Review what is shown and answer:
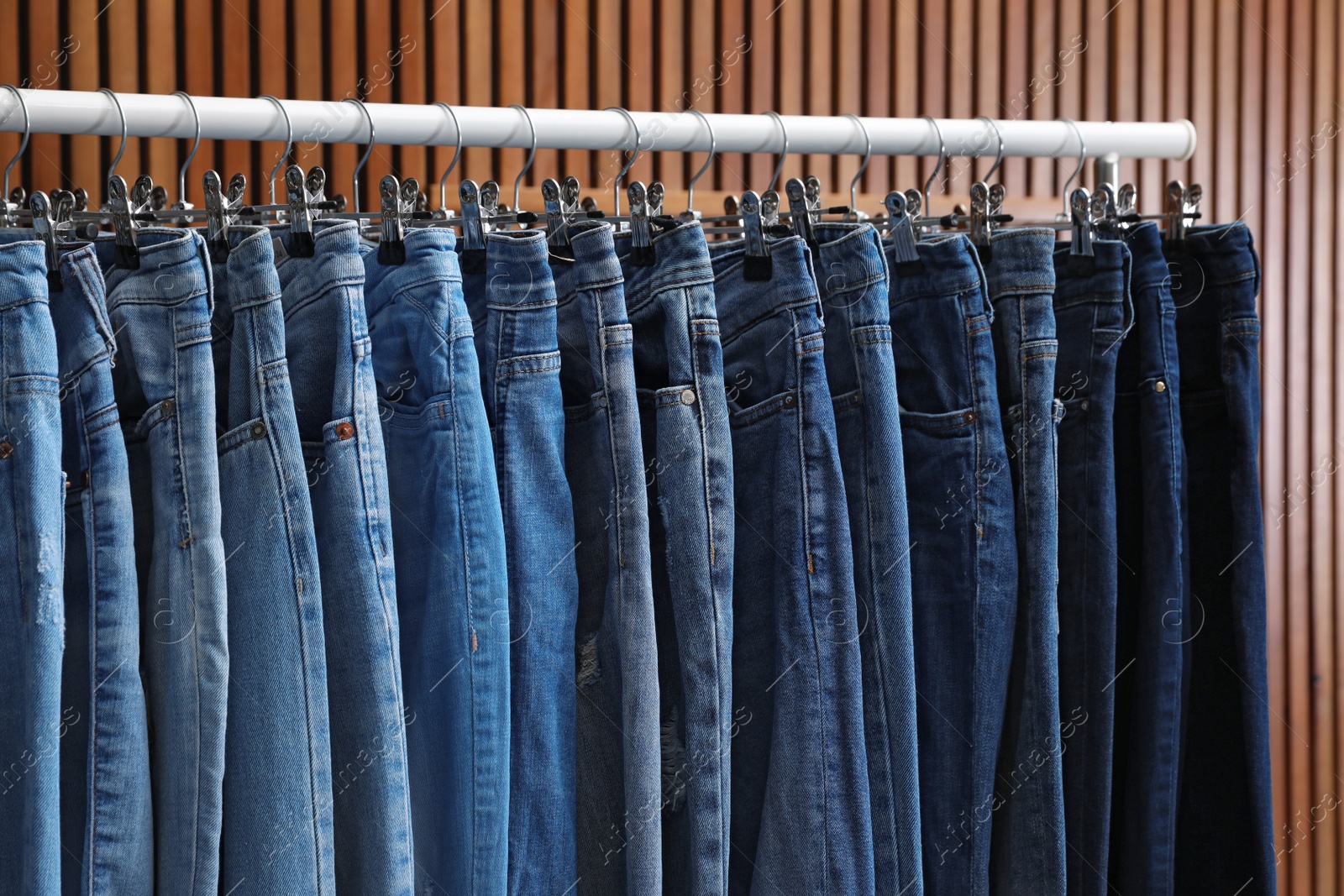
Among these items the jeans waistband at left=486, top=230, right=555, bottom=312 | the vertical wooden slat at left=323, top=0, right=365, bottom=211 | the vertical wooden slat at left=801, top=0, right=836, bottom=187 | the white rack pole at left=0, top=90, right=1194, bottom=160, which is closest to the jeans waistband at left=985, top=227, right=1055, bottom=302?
the white rack pole at left=0, top=90, right=1194, bottom=160

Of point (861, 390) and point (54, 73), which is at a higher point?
point (54, 73)

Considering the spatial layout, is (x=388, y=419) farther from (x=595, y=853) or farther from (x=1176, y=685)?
(x=1176, y=685)

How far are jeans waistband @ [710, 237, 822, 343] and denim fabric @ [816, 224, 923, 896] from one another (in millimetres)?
56

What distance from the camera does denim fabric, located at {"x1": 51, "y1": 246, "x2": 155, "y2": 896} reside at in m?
1.00

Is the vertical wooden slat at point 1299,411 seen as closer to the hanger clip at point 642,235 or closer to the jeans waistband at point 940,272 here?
the jeans waistband at point 940,272

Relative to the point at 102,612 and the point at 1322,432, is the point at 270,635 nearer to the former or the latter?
the point at 102,612

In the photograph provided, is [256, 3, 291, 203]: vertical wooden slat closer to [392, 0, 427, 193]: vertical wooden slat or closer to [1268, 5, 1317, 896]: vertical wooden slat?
[392, 0, 427, 193]: vertical wooden slat

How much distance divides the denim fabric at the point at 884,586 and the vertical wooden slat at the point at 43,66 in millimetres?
1447

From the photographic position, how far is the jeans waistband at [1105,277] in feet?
4.25

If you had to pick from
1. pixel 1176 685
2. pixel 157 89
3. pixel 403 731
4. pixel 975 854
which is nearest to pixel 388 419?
pixel 403 731

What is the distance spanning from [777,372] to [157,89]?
54.3 inches

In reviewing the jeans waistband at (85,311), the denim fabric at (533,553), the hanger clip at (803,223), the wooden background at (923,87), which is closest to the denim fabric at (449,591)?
the denim fabric at (533,553)

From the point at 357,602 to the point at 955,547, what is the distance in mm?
614

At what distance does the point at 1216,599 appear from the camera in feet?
4.53
